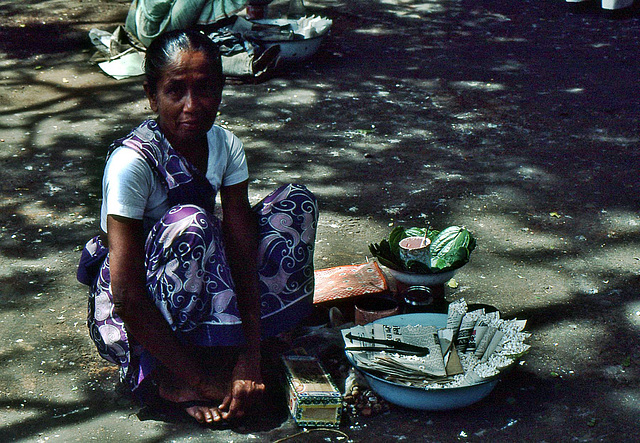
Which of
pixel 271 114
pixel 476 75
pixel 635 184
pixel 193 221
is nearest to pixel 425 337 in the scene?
pixel 193 221

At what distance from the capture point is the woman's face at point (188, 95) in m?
2.37

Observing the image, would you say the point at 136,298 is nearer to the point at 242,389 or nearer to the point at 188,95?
the point at 242,389

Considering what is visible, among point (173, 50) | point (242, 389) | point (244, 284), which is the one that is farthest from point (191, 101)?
point (242, 389)

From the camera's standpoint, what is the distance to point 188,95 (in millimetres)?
2393

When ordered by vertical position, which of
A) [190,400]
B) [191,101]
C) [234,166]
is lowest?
[190,400]

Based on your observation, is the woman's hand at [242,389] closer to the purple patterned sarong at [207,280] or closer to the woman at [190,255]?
the woman at [190,255]

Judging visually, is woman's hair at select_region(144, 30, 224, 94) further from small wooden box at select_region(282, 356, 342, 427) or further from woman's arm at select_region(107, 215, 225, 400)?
small wooden box at select_region(282, 356, 342, 427)

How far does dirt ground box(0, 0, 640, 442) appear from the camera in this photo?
2.59 m

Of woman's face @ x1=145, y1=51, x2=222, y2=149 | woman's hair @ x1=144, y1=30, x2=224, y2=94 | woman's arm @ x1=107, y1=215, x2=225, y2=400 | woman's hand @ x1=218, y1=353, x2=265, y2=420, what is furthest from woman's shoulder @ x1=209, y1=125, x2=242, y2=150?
woman's hand @ x1=218, y1=353, x2=265, y2=420

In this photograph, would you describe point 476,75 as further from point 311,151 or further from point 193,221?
point 193,221

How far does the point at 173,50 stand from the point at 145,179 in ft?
1.35

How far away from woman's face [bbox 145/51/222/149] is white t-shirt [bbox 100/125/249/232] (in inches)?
6.1

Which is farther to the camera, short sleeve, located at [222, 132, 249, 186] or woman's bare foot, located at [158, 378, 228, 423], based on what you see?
short sleeve, located at [222, 132, 249, 186]

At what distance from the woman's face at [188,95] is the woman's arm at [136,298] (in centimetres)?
35
